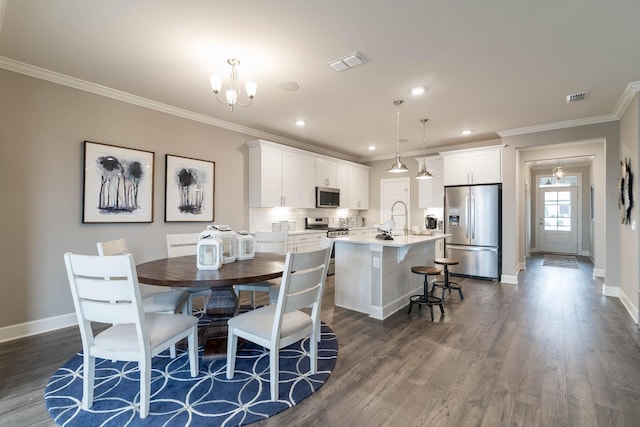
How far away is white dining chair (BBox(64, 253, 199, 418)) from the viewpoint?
5.37 feet

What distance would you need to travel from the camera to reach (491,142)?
18.9ft

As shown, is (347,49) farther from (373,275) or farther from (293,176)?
(293,176)

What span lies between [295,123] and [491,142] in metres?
3.87

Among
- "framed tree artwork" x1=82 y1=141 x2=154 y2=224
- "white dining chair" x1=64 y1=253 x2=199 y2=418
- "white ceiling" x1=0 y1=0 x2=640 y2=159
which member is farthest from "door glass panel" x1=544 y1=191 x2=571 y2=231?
"white dining chair" x1=64 y1=253 x2=199 y2=418

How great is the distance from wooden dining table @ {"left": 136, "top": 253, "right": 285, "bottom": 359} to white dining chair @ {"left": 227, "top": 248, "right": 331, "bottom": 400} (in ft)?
0.76

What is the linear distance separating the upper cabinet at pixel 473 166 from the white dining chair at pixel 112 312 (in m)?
5.52

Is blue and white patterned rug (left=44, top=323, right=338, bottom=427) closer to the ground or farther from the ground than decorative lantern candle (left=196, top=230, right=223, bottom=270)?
closer to the ground

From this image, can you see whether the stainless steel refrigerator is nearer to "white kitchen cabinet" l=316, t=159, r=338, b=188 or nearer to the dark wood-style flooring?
the dark wood-style flooring

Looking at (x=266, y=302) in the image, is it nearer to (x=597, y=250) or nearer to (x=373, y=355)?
(x=373, y=355)

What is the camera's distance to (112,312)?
1686mm

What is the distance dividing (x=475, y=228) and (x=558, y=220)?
218 inches

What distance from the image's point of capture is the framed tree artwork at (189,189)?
396 cm

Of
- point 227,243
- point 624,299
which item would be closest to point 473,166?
point 624,299

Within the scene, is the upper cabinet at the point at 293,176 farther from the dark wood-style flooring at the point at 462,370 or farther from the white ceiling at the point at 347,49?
the dark wood-style flooring at the point at 462,370
